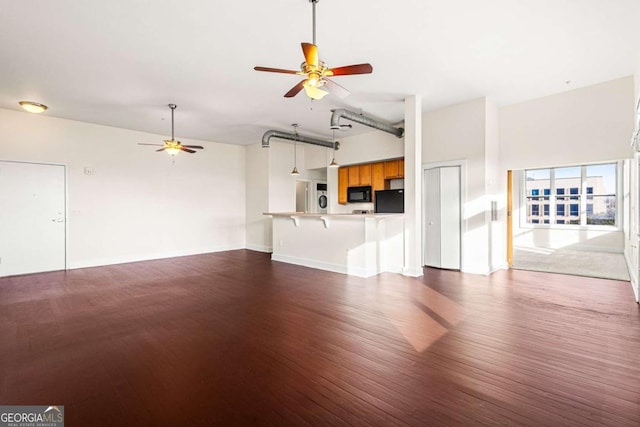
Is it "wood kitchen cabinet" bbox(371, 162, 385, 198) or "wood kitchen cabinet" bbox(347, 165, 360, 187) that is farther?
"wood kitchen cabinet" bbox(347, 165, 360, 187)

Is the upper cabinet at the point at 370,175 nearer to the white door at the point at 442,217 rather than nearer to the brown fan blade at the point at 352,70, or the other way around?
the white door at the point at 442,217

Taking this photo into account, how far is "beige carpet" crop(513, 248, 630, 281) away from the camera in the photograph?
18.0 ft

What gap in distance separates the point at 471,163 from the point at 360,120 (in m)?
2.21

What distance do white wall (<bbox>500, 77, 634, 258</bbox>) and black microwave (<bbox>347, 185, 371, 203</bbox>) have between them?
306 centimetres

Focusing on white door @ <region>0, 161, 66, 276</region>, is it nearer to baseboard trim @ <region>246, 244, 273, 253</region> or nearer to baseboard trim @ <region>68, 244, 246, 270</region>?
baseboard trim @ <region>68, 244, 246, 270</region>

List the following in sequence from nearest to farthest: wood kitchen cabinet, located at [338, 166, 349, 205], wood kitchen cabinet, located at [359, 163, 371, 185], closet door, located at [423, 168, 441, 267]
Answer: closet door, located at [423, 168, 441, 267] < wood kitchen cabinet, located at [359, 163, 371, 185] < wood kitchen cabinet, located at [338, 166, 349, 205]

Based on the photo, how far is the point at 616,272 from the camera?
547 cm

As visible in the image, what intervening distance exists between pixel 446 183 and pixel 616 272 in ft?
11.2

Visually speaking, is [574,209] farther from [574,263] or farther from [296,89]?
[296,89]

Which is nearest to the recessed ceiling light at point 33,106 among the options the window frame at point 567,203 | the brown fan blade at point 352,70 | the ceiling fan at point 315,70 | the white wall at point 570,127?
the ceiling fan at point 315,70

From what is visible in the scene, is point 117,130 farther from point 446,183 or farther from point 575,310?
point 575,310

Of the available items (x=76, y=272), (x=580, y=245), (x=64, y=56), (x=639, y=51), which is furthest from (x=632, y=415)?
(x=580, y=245)

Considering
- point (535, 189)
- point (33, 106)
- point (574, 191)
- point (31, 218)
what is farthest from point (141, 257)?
point (574, 191)

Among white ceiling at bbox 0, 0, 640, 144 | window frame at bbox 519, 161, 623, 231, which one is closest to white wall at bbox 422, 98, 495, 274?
white ceiling at bbox 0, 0, 640, 144
